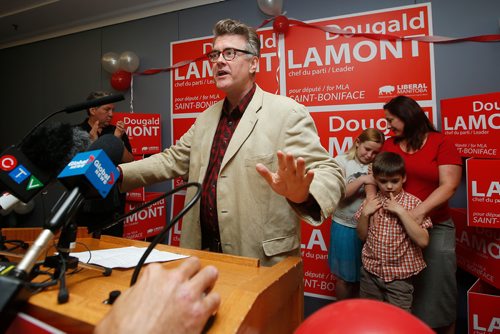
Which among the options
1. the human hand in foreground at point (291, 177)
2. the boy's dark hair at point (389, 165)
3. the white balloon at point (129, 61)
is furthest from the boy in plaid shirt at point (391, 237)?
the white balloon at point (129, 61)

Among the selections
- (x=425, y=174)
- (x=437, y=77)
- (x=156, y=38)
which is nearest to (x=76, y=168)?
(x=425, y=174)

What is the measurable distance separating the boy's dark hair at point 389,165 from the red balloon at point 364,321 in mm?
1723

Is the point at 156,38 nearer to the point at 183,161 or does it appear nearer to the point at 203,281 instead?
the point at 183,161

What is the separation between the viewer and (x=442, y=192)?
199 cm

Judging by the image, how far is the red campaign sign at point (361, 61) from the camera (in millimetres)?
2537

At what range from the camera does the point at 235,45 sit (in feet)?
4.90

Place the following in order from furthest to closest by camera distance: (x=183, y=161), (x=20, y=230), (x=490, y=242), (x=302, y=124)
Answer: (x=490, y=242)
(x=183, y=161)
(x=302, y=124)
(x=20, y=230)

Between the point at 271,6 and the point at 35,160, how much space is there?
272cm

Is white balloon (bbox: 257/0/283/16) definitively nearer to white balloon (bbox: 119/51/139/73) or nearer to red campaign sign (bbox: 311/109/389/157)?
red campaign sign (bbox: 311/109/389/157)

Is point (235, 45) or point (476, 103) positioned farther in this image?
point (476, 103)

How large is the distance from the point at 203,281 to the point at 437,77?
268 centimetres

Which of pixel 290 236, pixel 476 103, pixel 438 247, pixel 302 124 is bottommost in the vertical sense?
pixel 438 247

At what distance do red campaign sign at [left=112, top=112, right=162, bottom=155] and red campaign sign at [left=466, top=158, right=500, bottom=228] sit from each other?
280 cm

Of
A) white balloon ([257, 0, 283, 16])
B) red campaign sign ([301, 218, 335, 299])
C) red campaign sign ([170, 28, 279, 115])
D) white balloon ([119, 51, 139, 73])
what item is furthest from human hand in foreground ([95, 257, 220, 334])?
white balloon ([119, 51, 139, 73])
